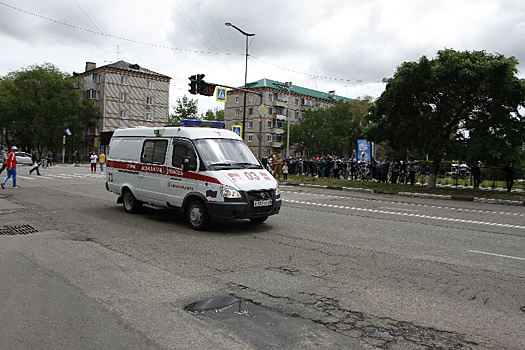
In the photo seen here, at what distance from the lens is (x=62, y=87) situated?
64.2m

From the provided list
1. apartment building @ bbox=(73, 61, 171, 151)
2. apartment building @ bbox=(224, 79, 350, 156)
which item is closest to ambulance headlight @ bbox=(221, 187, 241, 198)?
apartment building @ bbox=(73, 61, 171, 151)

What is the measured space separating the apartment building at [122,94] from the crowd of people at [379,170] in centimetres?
4696

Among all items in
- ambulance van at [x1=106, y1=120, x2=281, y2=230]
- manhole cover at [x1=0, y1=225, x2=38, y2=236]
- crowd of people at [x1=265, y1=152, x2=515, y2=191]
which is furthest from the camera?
crowd of people at [x1=265, y1=152, x2=515, y2=191]

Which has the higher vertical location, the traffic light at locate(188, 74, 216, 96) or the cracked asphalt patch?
the traffic light at locate(188, 74, 216, 96)

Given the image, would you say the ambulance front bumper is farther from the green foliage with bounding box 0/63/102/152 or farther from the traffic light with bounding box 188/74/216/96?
the green foliage with bounding box 0/63/102/152

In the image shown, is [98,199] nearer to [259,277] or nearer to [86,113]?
[259,277]

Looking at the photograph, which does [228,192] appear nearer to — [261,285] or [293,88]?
[261,285]

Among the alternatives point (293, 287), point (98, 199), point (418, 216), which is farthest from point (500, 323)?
point (98, 199)

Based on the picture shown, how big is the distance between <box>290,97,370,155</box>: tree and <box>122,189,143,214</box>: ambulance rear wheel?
70.3 meters

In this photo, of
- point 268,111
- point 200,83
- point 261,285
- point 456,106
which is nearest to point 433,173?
point 456,106

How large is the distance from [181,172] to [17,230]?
137 inches

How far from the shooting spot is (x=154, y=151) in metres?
10.0

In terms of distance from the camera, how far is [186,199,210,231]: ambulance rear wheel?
859 centimetres

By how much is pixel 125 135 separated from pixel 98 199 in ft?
12.5
